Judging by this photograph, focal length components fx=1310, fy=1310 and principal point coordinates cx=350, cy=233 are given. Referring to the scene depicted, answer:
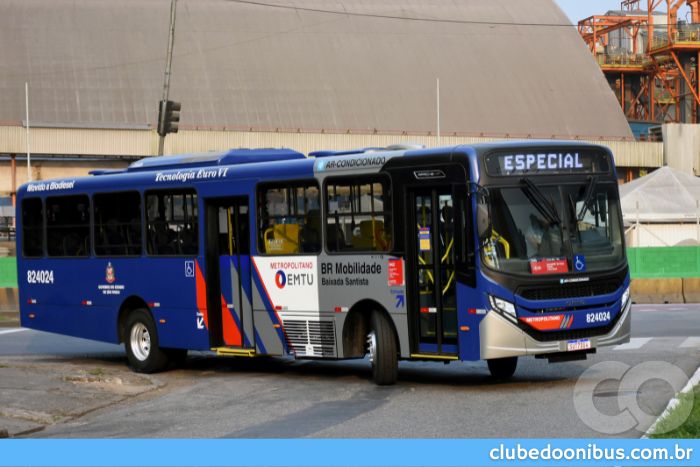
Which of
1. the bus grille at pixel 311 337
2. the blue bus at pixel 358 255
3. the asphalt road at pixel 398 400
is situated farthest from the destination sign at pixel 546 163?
the bus grille at pixel 311 337

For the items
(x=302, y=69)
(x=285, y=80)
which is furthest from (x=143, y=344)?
(x=302, y=69)

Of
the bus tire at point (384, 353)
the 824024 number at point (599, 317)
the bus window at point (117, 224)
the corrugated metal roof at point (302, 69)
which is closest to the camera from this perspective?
the 824024 number at point (599, 317)

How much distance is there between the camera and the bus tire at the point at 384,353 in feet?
51.6

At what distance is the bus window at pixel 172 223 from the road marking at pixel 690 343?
781 cm

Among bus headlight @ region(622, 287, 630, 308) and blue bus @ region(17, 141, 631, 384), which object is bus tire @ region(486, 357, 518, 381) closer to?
blue bus @ region(17, 141, 631, 384)

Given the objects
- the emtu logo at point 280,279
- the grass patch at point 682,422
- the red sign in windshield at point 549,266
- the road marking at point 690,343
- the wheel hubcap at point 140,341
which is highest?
the red sign in windshield at point 549,266

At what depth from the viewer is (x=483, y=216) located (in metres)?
14.9

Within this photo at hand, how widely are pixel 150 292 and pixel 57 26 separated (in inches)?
2268

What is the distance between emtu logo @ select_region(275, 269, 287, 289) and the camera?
Answer: 57.0ft

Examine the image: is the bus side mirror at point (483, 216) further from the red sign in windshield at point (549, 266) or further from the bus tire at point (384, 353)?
the bus tire at point (384, 353)

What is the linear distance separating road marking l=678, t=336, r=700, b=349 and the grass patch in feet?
26.1

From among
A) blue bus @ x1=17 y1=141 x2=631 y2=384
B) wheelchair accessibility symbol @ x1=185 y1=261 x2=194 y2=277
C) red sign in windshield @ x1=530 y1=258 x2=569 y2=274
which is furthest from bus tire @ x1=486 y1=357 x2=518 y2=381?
wheelchair accessibility symbol @ x1=185 y1=261 x2=194 y2=277

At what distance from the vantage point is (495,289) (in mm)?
14688

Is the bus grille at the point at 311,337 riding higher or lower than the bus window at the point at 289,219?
lower
